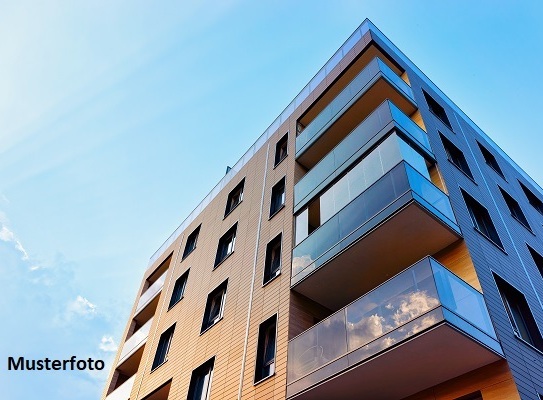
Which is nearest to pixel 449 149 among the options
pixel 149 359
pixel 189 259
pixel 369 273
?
pixel 369 273

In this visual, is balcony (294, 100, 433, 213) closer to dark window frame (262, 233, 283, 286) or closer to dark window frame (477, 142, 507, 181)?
dark window frame (262, 233, 283, 286)

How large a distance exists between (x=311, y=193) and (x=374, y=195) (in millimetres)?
3224

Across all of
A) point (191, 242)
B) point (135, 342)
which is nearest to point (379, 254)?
point (191, 242)

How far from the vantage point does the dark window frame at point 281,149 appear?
1792 cm

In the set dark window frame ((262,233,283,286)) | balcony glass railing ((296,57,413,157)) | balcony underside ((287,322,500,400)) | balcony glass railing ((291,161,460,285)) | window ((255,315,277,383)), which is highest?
balcony glass railing ((296,57,413,157))

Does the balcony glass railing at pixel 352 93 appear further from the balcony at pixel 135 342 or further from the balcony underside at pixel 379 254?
the balcony at pixel 135 342

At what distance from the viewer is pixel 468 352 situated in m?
7.65

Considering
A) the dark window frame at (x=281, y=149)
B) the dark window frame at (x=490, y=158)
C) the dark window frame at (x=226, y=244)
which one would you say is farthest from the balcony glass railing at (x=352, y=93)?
the dark window frame at (x=490, y=158)

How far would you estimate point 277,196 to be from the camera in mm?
16250

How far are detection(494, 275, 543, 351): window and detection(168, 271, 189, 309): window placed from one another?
12.6 meters

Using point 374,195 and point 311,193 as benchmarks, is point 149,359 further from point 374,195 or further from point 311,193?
point 374,195

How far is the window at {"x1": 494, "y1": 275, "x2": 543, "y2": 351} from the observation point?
31.8 feet

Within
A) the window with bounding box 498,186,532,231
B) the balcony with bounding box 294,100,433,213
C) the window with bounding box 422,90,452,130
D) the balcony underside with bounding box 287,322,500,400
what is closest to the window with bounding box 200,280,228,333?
the balcony with bounding box 294,100,433,213

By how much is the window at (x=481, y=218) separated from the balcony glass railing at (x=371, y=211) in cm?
226
